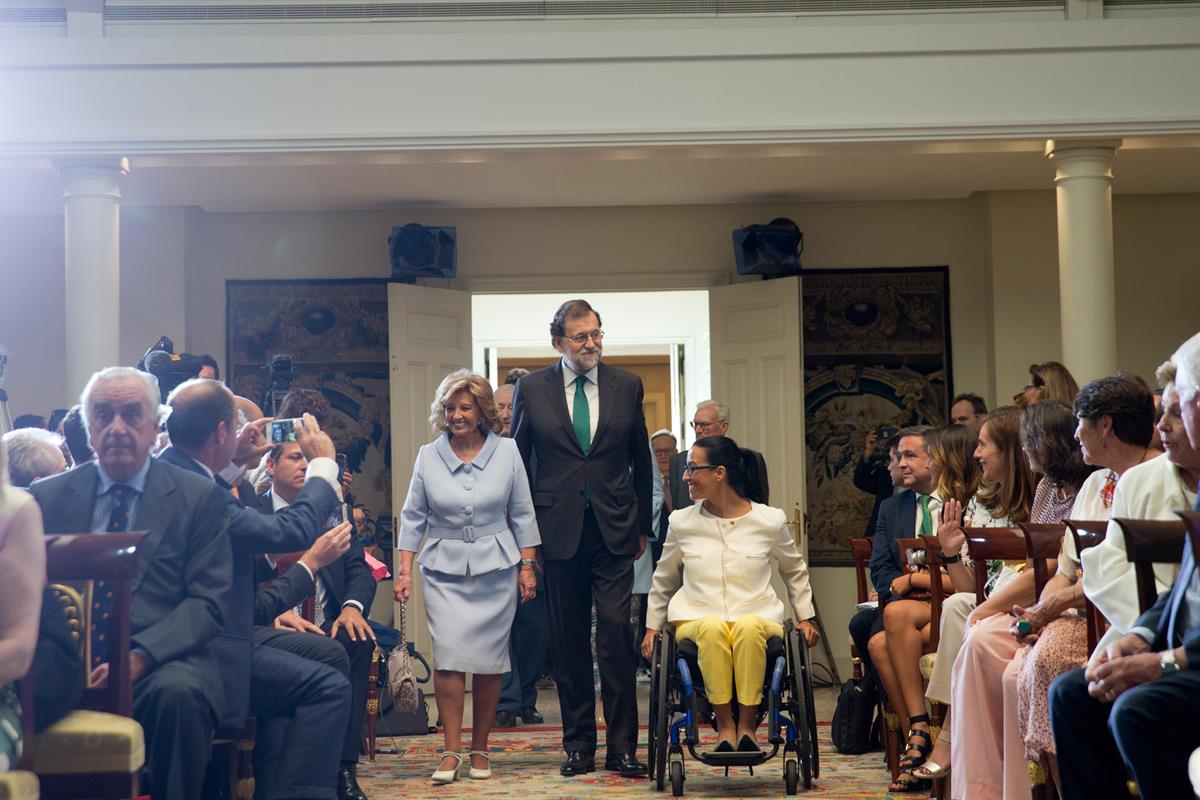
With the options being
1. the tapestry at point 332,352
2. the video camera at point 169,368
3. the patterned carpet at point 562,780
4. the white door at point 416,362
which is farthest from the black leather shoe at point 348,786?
the tapestry at point 332,352

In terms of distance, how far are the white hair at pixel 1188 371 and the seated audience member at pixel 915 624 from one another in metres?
2.08

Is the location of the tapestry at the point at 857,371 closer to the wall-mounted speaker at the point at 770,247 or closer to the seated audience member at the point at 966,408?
the wall-mounted speaker at the point at 770,247

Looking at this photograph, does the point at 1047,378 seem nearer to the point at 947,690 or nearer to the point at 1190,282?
the point at 947,690

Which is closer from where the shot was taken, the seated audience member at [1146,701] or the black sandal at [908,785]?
the seated audience member at [1146,701]

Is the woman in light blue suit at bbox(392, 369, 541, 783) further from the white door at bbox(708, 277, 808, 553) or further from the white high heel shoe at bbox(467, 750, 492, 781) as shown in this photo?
the white door at bbox(708, 277, 808, 553)

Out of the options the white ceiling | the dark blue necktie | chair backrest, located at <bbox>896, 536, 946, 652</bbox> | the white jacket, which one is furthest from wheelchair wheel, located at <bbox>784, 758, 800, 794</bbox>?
the white ceiling

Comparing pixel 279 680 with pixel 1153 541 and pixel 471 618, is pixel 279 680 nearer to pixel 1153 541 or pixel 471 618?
pixel 471 618

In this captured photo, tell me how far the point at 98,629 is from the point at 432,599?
2525 millimetres

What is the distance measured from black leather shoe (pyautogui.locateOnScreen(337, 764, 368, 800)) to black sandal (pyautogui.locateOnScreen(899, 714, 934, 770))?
1.88 meters

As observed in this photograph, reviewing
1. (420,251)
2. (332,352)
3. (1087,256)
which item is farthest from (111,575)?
(332,352)

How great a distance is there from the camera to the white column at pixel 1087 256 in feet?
24.7

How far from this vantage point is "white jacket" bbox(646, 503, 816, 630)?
544 cm

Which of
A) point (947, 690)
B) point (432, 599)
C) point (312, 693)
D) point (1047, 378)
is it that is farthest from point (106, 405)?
point (1047, 378)

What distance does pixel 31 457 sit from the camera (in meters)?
4.62
